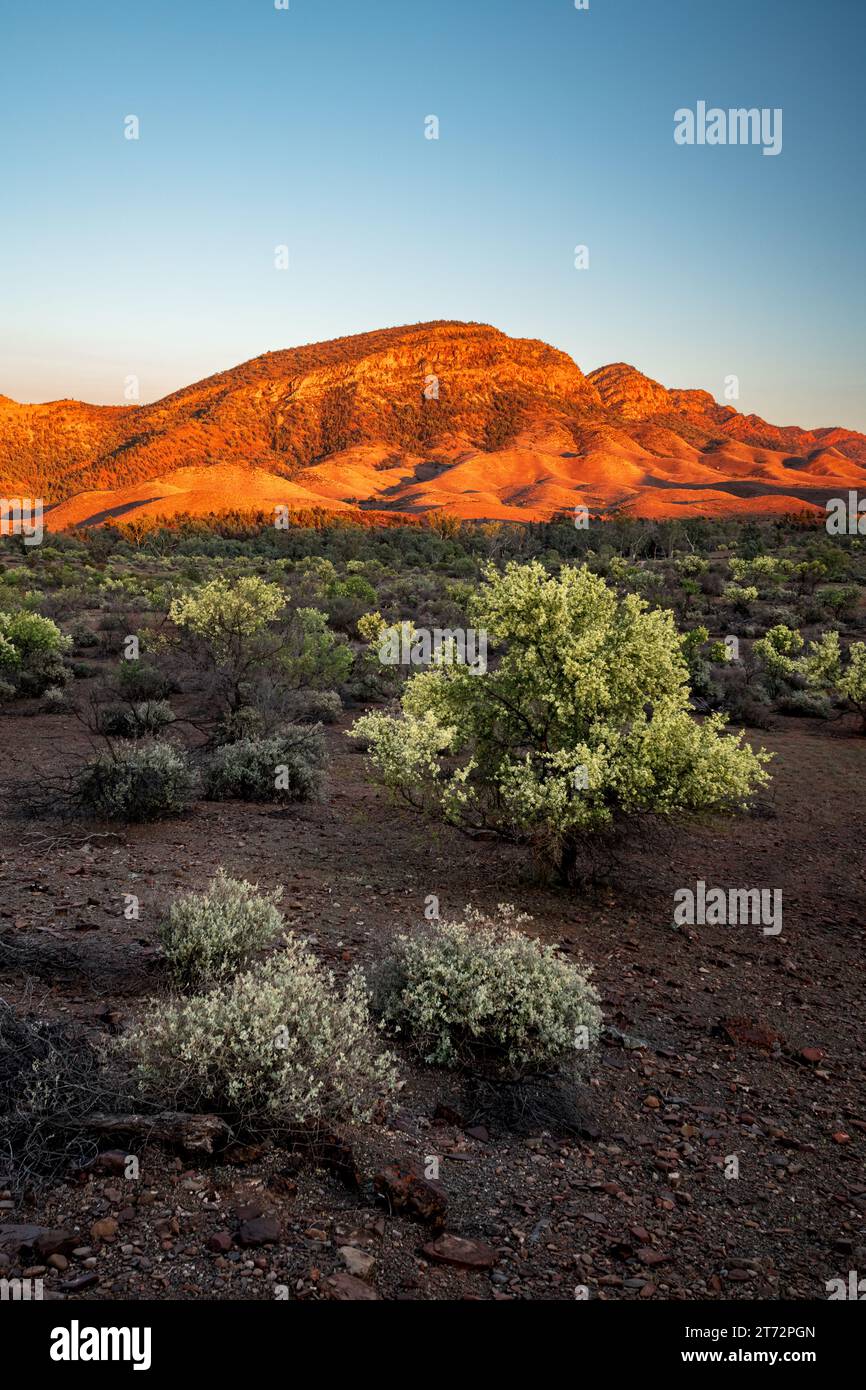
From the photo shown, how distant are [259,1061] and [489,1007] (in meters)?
1.48

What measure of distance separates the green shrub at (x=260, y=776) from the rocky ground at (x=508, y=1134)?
6.06 ft

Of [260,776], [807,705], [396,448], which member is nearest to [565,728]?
[260,776]

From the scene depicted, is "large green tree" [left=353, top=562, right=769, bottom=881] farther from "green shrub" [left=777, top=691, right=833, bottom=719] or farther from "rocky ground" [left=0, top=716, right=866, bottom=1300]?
"green shrub" [left=777, top=691, right=833, bottom=719]

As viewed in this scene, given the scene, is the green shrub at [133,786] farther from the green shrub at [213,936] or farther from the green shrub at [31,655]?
the green shrub at [31,655]

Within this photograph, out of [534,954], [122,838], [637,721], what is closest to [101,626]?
[122,838]

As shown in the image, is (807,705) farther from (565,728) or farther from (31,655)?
(31,655)

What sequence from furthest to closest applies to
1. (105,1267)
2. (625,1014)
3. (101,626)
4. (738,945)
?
(101,626) < (738,945) < (625,1014) < (105,1267)

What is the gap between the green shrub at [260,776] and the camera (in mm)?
10578

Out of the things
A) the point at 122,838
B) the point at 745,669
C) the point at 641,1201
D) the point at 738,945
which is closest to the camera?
the point at 641,1201

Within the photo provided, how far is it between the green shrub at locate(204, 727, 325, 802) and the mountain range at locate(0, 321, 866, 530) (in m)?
75.0
